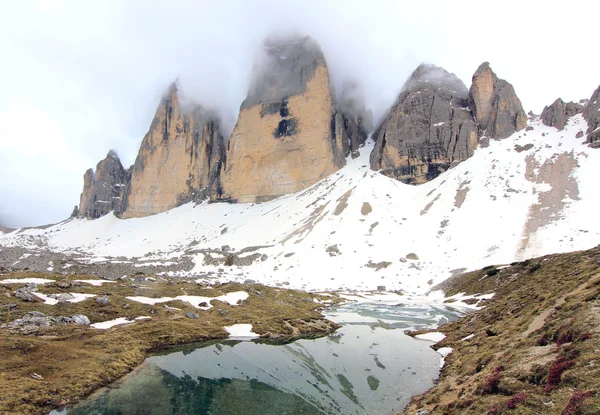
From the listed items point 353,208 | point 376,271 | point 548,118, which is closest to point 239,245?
point 353,208

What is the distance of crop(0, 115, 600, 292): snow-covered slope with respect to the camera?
8588 centimetres

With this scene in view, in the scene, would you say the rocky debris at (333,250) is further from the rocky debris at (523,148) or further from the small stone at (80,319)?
the rocky debris at (523,148)

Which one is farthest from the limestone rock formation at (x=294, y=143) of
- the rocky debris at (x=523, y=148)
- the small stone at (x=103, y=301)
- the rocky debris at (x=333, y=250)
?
the small stone at (x=103, y=301)

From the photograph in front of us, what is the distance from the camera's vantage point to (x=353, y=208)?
409 ft

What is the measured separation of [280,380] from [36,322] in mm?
22762

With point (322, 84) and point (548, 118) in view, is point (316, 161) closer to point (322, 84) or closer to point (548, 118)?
point (322, 84)

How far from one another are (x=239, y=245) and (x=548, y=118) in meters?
138

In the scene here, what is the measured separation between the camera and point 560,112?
13162 centimetres

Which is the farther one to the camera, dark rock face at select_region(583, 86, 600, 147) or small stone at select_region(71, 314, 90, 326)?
dark rock face at select_region(583, 86, 600, 147)

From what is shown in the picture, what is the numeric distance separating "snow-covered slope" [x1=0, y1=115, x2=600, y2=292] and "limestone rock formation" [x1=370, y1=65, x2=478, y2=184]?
359 inches

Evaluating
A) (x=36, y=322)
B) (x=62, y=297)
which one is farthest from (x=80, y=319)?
(x=62, y=297)

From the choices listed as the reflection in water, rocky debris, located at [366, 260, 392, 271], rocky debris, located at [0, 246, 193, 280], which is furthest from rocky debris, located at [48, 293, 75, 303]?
rocky debris, located at [366, 260, 392, 271]

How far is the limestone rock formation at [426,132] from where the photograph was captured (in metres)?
144

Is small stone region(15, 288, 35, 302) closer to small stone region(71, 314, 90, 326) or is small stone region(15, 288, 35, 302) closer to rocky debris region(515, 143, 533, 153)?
small stone region(71, 314, 90, 326)
